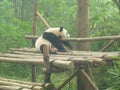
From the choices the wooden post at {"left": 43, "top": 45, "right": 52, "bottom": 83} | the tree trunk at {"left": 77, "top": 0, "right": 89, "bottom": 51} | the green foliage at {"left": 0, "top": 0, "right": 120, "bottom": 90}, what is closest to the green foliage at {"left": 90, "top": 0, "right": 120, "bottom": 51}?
the green foliage at {"left": 0, "top": 0, "right": 120, "bottom": 90}

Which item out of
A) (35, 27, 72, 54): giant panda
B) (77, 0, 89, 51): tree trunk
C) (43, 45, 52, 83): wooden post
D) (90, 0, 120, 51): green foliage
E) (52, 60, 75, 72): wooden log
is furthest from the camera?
(90, 0, 120, 51): green foliage

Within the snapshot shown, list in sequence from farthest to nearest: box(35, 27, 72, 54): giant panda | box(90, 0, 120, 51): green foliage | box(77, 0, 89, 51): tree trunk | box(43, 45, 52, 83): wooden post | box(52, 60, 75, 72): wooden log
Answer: box(90, 0, 120, 51): green foliage, box(77, 0, 89, 51): tree trunk, box(35, 27, 72, 54): giant panda, box(43, 45, 52, 83): wooden post, box(52, 60, 75, 72): wooden log

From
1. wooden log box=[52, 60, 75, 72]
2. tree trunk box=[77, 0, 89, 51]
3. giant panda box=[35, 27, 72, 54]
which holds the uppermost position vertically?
tree trunk box=[77, 0, 89, 51]

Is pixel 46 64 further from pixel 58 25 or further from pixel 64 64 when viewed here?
pixel 58 25

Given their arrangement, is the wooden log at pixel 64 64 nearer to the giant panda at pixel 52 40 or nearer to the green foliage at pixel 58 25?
the green foliage at pixel 58 25

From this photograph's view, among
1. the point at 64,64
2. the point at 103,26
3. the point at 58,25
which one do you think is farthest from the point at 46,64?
the point at 58,25

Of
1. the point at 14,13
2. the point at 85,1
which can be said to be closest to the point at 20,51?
the point at 85,1

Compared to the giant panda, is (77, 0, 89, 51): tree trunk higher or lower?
higher

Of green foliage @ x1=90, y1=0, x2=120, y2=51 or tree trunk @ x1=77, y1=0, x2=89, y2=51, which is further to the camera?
green foliage @ x1=90, y1=0, x2=120, y2=51

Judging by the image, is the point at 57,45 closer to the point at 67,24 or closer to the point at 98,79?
the point at 98,79

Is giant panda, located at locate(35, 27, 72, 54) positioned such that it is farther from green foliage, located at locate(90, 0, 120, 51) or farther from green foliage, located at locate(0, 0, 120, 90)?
green foliage, located at locate(90, 0, 120, 51)

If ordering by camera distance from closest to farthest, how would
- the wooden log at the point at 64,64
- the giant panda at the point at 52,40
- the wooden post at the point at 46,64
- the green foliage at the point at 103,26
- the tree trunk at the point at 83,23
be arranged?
the wooden log at the point at 64,64 → the wooden post at the point at 46,64 → the giant panda at the point at 52,40 → the tree trunk at the point at 83,23 → the green foliage at the point at 103,26

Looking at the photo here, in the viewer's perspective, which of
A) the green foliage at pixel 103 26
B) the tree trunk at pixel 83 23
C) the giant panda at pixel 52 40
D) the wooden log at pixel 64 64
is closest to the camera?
the wooden log at pixel 64 64

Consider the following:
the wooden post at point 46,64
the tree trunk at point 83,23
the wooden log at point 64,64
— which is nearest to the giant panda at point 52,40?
the tree trunk at point 83,23
